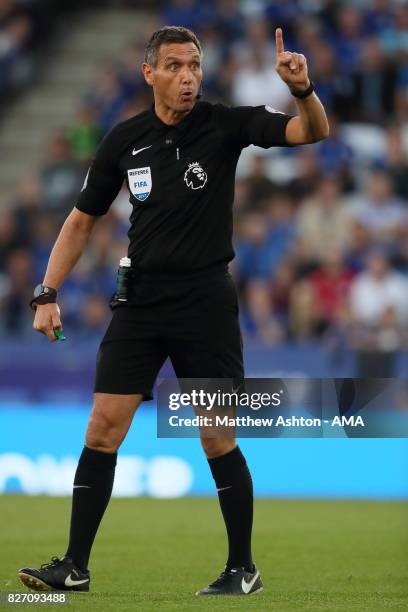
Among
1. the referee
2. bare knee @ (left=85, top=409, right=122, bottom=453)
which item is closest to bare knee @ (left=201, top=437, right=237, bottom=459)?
the referee

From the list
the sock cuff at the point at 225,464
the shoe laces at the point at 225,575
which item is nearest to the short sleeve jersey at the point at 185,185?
the sock cuff at the point at 225,464

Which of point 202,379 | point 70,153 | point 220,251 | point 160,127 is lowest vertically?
point 202,379

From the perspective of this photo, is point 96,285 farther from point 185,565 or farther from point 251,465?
point 185,565

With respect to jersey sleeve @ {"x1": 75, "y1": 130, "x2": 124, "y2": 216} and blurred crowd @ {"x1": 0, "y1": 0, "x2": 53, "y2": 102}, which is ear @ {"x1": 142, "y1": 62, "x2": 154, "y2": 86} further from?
blurred crowd @ {"x1": 0, "y1": 0, "x2": 53, "y2": 102}

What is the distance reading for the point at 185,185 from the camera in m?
6.09

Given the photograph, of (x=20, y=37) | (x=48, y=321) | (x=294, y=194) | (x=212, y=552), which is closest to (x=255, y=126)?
(x=48, y=321)

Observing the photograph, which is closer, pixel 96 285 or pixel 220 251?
pixel 220 251

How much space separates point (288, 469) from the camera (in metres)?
12.1

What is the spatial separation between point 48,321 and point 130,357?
425 mm

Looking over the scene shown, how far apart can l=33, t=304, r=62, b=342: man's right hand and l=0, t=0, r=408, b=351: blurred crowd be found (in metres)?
6.81

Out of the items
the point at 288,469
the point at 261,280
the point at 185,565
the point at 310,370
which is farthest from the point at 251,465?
the point at 185,565

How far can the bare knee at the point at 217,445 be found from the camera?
20.0 feet

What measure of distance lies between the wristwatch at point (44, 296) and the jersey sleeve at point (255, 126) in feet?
3.51

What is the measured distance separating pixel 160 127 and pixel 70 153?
36.6 feet
